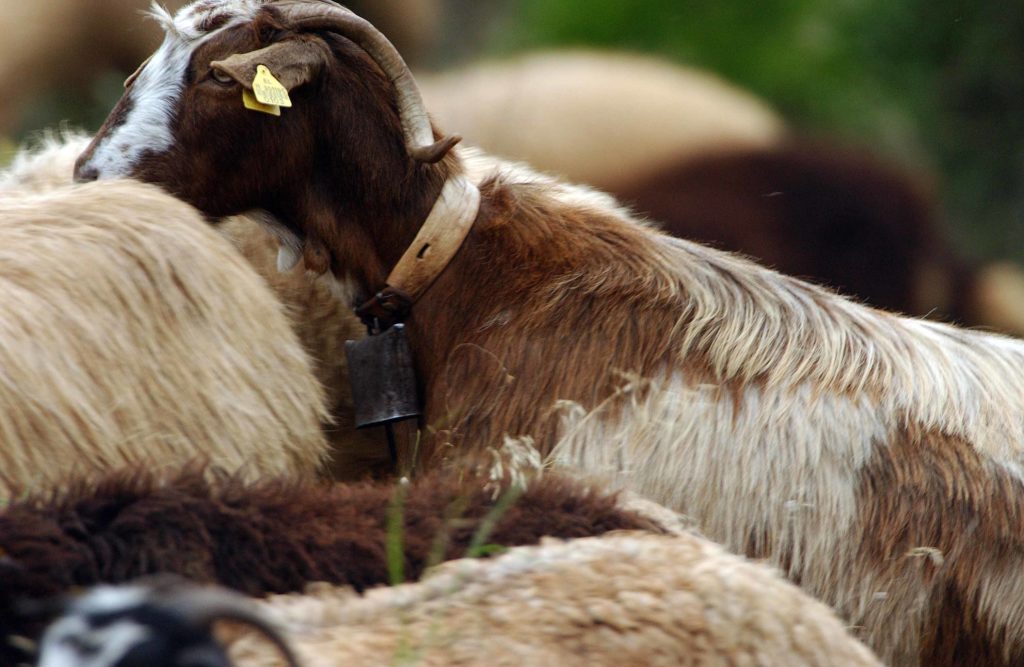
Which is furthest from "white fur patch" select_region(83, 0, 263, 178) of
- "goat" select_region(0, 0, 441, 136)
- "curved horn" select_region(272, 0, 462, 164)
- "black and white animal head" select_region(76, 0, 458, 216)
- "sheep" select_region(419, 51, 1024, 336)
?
"goat" select_region(0, 0, 441, 136)

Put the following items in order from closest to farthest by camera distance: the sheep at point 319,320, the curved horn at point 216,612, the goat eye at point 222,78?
the curved horn at point 216,612
the goat eye at point 222,78
the sheep at point 319,320

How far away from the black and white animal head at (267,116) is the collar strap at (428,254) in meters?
0.13

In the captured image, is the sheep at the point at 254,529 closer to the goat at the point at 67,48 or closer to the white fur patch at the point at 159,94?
the white fur patch at the point at 159,94

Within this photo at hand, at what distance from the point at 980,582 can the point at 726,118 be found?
5.90 metres

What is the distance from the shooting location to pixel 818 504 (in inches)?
127

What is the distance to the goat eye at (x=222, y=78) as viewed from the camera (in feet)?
11.2

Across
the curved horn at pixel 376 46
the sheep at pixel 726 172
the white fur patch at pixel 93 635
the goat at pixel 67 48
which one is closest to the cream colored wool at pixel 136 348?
the curved horn at pixel 376 46

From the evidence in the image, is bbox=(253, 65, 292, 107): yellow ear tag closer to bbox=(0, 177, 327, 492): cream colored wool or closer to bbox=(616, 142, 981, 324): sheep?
bbox=(0, 177, 327, 492): cream colored wool

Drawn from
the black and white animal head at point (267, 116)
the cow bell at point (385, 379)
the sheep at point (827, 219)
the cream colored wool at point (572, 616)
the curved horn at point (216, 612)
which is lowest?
the sheep at point (827, 219)

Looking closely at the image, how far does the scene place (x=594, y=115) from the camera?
27.7 feet

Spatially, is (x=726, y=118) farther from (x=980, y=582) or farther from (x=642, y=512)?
(x=642, y=512)

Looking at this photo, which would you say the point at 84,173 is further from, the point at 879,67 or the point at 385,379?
the point at 879,67

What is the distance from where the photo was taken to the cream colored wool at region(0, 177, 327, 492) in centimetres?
293

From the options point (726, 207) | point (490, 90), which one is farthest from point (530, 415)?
point (490, 90)
